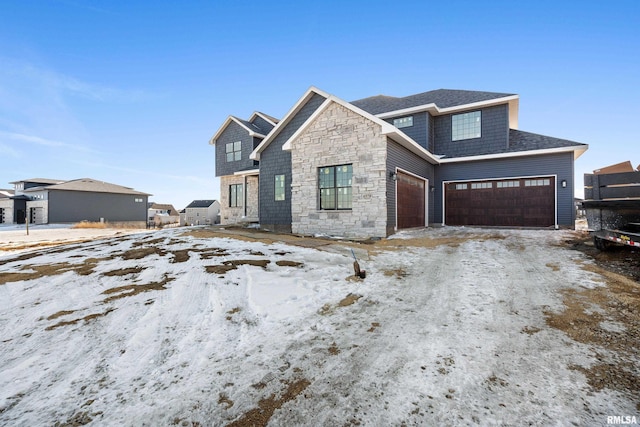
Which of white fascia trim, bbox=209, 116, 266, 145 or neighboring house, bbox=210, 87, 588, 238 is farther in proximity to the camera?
white fascia trim, bbox=209, 116, 266, 145

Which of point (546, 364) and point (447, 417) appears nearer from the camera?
point (447, 417)

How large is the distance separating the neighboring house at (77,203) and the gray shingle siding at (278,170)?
25371 mm

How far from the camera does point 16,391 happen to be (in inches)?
82.6

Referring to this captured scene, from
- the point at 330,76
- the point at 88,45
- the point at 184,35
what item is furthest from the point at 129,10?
the point at 330,76

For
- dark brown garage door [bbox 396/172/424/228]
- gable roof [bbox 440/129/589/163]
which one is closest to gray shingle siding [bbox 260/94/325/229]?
dark brown garage door [bbox 396/172/424/228]

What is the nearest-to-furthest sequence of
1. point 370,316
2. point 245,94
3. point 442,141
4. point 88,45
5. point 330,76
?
point 370,316
point 88,45
point 442,141
point 330,76
point 245,94

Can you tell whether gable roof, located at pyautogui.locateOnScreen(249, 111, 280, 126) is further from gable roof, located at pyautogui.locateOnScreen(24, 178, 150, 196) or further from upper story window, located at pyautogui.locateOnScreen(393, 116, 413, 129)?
gable roof, located at pyautogui.locateOnScreen(24, 178, 150, 196)

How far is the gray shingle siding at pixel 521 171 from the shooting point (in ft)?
38.9

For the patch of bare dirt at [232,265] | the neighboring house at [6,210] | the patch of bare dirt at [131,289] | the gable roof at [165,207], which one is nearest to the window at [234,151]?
the patch of bare dirt at [232,265]

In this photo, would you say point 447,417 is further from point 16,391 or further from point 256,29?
point 256,29

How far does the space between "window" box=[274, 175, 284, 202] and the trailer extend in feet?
37.3

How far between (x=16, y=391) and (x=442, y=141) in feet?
56.1

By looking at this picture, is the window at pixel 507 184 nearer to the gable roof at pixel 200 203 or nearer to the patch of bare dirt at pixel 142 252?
the patch of bare dirt at pixel 142 252

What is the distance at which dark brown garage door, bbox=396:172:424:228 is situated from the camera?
11.1 m
